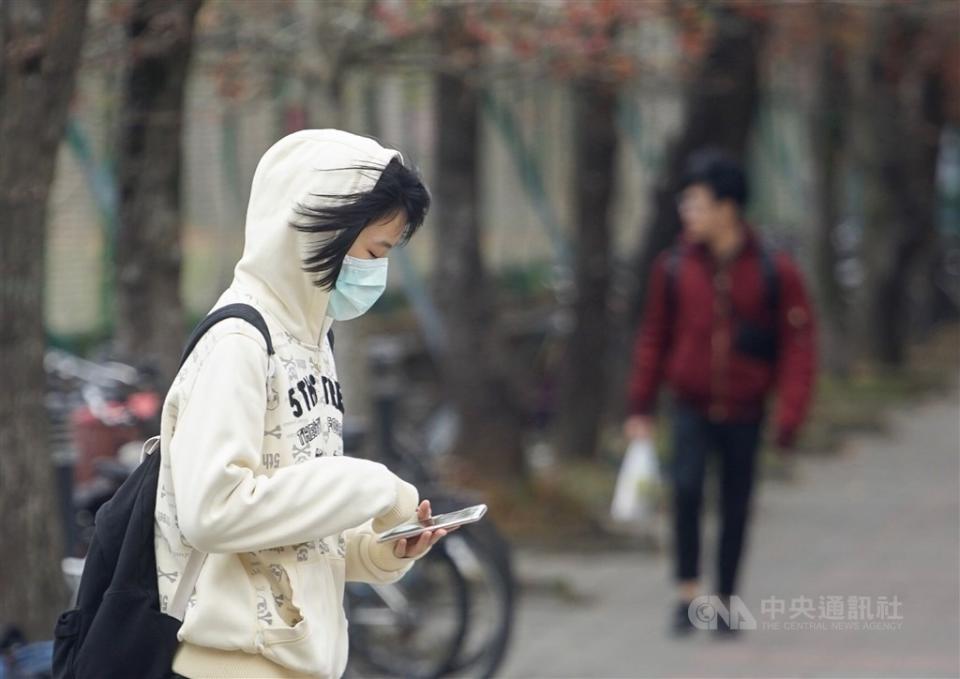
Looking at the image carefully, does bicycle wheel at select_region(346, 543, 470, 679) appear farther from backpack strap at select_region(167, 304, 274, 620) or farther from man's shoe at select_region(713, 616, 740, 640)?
backpack strap at select_region(167, 304, 274, 620)

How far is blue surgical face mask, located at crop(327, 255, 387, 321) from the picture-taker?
10.4ft

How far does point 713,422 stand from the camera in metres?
7.56

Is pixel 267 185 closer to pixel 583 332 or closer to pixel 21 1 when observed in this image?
pixel 21 1

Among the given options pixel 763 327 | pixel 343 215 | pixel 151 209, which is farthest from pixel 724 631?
pixel 343 215

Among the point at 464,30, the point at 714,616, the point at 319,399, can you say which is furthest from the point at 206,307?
the point at 319,399

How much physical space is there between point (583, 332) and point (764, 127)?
22.0m

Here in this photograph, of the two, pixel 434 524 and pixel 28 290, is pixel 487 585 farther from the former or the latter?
pixel 434 524

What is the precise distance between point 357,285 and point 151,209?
404 cm

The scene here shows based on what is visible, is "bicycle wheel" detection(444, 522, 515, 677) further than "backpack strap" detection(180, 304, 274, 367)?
Yes

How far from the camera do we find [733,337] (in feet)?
24.5

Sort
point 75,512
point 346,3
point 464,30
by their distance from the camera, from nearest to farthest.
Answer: point 75,512
point 346,3
point 464,30

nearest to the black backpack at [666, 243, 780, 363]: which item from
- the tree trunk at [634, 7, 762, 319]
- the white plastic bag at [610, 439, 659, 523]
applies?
the white plastic bag at [610, 439, 659, 523]

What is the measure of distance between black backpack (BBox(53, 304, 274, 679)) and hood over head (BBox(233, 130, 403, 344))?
9 centimetres

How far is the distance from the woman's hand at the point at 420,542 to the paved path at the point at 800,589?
12.5 feet
